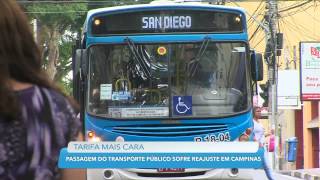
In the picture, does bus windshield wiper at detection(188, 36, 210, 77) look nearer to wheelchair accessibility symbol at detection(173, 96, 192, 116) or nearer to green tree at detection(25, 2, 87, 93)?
wheelchair accessibility symbol at detection(173, 96, 192, 116)

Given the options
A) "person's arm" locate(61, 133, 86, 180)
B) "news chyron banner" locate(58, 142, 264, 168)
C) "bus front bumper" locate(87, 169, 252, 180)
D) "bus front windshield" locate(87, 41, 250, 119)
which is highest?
"person's arm" locate(61, 133, 86, 180)

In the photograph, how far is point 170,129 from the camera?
916cm

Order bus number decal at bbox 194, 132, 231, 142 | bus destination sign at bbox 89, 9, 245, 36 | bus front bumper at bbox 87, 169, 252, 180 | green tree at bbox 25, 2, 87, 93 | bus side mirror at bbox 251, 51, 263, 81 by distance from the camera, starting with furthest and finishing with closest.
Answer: green tree at bbox 25, 2, 87, 93, bus destination sign at bbox 89, 9, 245, 36, bus side mirror at bbox 251, 51, 263, 81, bus number decal at bbox 194, 132, 231, 142, bus front bumper at bbox 87, 169, 252, 180

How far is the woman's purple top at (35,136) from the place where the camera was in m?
2.10

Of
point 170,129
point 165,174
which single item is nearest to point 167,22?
point 170,129

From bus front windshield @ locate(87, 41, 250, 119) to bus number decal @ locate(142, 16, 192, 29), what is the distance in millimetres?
313

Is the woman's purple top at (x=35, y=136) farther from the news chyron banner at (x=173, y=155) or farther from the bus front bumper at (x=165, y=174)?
the bus front bumper at (x=165, y=174)

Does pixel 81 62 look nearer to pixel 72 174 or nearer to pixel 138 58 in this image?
pixel 138 58

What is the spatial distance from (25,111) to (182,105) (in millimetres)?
6972

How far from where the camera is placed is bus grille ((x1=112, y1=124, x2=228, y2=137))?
914 centimetres

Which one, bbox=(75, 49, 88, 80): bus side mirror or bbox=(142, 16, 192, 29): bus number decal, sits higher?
bbox=(142, 16, 192, 29): bus number decal

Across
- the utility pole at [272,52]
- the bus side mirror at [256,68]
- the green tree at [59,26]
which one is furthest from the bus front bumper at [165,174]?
the green tree at [59,26]

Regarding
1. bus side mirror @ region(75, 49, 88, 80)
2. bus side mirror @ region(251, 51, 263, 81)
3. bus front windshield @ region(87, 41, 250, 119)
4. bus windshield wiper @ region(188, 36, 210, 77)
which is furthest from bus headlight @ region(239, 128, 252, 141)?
bus side mirror @ region(75, 49, 88, 80)

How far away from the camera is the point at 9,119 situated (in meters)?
2.12
